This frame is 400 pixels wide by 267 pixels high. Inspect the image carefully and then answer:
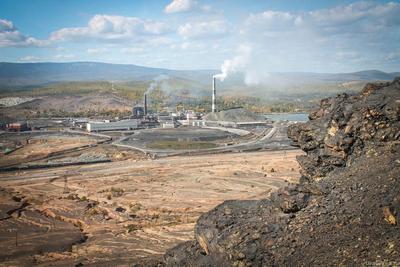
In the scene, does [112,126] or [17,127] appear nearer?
[17,127]

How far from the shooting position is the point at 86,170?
201 ft

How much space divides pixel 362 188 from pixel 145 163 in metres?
52.1

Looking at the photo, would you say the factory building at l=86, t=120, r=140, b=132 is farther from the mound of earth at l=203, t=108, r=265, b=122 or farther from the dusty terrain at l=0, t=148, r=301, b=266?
the dusty terrain at l=0, t=148, r=301, b=266

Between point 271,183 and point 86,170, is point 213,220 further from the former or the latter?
point 86,170

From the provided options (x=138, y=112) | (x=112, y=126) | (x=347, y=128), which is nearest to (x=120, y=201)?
(x=347, y=128)

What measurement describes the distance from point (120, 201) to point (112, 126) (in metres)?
66.8

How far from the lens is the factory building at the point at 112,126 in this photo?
105750 millimetres

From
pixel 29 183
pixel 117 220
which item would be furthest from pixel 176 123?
pixel 117 220

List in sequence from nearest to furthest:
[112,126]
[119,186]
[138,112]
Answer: [119,186] < [112,126] < [138,112]

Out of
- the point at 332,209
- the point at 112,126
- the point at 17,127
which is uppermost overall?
the point at 332,209

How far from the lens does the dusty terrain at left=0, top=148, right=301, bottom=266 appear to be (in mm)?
27906

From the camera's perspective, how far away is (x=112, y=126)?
108 metres

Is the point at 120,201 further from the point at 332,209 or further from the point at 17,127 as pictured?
the point at 17,127

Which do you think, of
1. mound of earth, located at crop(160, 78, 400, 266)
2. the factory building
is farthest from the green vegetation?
mound of earth, located at crop(160, 78, 400, 266)
